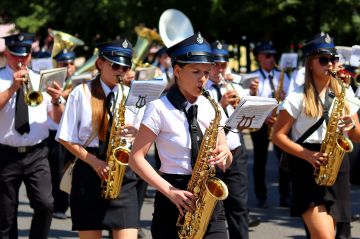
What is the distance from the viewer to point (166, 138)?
4.95m

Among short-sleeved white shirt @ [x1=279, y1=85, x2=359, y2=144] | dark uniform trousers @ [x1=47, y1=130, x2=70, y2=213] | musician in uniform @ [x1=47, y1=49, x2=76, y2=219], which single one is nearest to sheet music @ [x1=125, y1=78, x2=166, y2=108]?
short-sleeved white shirt @ [x1=279, y1=85, x2=359, y2=144]

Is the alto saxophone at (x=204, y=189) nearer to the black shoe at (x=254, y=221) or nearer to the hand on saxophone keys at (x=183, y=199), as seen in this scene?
the hand on saxophone keys at (x=183, y=199)

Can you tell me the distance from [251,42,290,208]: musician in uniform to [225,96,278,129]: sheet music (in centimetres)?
527

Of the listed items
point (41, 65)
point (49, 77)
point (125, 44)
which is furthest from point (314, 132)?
point (41, 65)

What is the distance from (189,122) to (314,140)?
1594 millimetres

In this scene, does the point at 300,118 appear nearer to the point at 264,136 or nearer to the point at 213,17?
the point at 264,136

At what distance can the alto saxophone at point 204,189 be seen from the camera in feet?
15.4

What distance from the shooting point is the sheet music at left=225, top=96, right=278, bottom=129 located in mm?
5023

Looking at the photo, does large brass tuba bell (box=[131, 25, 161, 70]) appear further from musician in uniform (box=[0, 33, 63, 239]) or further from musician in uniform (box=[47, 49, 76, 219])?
musician in uniform (box=[0, 33, 63, 239])

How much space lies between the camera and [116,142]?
6.18 meters

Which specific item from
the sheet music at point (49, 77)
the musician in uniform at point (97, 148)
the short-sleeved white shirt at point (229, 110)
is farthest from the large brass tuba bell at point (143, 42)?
the musician in uniform at point (97, 148)

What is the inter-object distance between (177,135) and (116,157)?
1.27m

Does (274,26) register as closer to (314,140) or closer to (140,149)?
(314,140)

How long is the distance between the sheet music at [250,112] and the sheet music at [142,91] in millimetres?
1082
